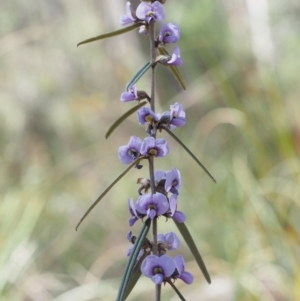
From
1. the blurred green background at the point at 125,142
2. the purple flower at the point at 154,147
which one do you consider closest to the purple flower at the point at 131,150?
the purple flower at the point at 154,147

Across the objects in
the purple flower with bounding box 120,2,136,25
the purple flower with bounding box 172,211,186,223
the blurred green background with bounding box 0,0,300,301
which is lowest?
the blurred green background with bounding box 0,0,300,301

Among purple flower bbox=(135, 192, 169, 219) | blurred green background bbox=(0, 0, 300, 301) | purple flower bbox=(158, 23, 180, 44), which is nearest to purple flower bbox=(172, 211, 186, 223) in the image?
purple flower bbox=(135, 192, 169, 219)

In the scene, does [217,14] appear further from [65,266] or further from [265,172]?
[65,266]

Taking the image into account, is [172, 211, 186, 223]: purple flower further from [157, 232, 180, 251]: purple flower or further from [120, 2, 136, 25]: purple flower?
[120, 2, 136, 25]: purple flower

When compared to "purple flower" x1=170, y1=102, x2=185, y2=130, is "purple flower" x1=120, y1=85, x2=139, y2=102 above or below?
above

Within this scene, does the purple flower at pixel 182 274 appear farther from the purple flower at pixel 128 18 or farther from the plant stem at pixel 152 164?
the purple flower at pixel 128 18

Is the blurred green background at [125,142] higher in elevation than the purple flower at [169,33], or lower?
lower

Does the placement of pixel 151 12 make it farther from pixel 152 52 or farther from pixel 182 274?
pixel 182 274
